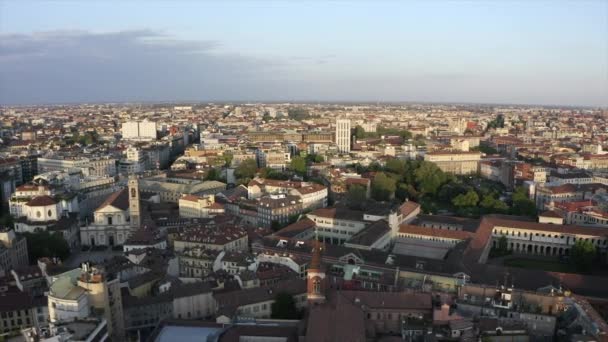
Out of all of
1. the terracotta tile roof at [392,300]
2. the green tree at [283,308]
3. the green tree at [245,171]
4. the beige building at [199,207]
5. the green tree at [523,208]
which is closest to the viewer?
the terracotta tile roof at [392,300]

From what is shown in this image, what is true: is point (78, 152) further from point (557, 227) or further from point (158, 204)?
point (557, 227)

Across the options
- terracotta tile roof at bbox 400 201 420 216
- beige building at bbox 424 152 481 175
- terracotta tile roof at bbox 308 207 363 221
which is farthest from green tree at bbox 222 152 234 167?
terracotta tile roof at bbox 400 201 420 216

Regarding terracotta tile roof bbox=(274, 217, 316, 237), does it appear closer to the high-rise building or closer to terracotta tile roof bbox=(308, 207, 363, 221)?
terracotta tile roof bbox=(308, 207, 363, 221)

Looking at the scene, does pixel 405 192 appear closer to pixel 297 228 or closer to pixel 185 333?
pixel 297 228

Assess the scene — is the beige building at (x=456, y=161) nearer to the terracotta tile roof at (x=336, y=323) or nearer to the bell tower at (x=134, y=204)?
the bell tower at (x=134, y=204)

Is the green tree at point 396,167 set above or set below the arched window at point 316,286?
below

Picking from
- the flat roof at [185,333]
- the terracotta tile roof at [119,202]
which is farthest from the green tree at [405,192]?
the flat roof at [185,333]
